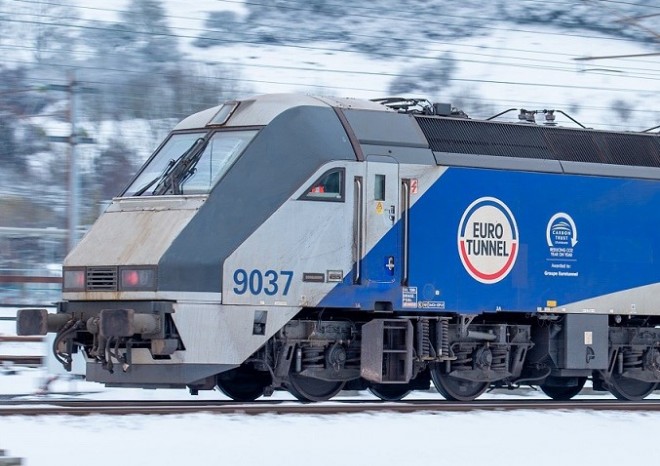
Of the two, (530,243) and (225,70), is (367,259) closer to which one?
(530,243)

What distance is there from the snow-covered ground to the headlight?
2.07 meters

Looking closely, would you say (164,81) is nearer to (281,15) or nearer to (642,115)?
(642,115)

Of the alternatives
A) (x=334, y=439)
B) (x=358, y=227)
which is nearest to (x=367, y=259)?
(x=358, y=227)

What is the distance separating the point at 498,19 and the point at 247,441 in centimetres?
11115

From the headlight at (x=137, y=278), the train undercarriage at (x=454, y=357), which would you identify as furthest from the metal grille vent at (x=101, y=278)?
the train undercarriage at (x=454, y=357)

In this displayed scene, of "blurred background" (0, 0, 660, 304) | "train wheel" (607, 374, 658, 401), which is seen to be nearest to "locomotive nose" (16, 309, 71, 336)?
"train wheel" (607, 374, 658, 401)

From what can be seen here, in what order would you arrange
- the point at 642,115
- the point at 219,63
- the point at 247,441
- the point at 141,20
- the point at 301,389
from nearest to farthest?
1. the point at 247,441
2. the point at 301,389
3. the point at 642,115
4. the point at 219,63
5. the point at 141,20

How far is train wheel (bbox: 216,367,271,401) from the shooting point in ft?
58.5

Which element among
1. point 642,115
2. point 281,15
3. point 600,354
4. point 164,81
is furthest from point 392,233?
point 281,15

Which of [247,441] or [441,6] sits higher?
[441,6]

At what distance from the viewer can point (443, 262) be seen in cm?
1798

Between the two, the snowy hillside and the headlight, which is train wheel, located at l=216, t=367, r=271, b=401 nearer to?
the headlight

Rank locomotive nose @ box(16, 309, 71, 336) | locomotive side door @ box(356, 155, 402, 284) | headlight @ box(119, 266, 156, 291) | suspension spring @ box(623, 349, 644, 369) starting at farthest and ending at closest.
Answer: suspension spring @ box(623, 349, 644, 369) → locomotive side door @ box(356, 155, 402, 284) → locomotive nose @ box(16, 309, 71, 336) → headlight @ box(119, 266, 156, 291)

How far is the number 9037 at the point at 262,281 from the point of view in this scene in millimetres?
16312
